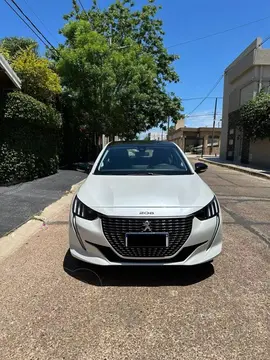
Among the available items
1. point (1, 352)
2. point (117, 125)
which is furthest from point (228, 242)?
point (117, 125)

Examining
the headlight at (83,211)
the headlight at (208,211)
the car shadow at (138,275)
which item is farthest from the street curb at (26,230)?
the headlight at (208,211)

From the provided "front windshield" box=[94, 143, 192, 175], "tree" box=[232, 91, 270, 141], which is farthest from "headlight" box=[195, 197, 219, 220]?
"tree" box=[232, 91, 270, 141]

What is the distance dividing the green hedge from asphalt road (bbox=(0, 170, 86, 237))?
386 millimetres

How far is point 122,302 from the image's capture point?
3127 millimetres

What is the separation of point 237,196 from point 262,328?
22.7 ft

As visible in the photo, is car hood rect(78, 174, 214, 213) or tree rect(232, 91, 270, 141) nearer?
car hood rect(78, 174, 214, 213)

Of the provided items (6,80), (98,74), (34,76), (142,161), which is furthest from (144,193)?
(98,74)

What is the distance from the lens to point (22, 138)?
369 inches

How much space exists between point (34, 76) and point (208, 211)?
8842mm

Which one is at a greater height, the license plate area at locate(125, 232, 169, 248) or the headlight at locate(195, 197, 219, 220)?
the headlight at locate(195, 197, 219, 220)

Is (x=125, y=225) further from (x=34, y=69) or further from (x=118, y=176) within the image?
(x=34, y=69)

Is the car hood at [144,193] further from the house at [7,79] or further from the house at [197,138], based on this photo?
the house at [197,138]

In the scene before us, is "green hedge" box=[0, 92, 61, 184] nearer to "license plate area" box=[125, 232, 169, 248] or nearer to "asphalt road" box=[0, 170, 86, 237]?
"asphalt road" box=[0, 170, 86, 237]

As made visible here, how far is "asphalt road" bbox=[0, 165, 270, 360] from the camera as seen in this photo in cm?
246
